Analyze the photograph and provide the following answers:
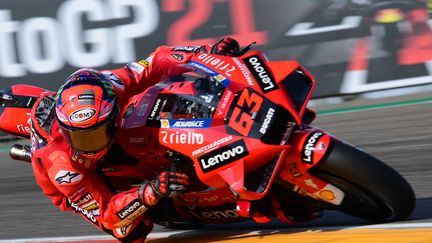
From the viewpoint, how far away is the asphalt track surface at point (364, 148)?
5359 mm

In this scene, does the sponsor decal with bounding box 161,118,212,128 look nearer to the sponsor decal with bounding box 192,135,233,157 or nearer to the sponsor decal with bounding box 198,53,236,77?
the sponsor decal with bounding box 192,135,233,157

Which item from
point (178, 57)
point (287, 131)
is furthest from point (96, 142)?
point (287, 131)

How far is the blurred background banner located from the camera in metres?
8.57

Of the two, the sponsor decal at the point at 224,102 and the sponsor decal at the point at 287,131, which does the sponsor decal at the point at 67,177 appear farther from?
the sponsor decal at the point at 287,131

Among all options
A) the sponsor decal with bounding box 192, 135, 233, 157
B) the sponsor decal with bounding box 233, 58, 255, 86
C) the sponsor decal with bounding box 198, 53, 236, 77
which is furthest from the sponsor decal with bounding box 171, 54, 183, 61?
the sponsor decal with bounding box 192, 135, 233, 157

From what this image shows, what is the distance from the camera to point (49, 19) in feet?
30.1

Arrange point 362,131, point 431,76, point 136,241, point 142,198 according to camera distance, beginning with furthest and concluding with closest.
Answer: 1. point 431,76
2. point 362,131
3. point 136,241
4. point 142,198

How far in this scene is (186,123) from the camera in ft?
15.0

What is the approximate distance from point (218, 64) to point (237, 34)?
4.33 metres

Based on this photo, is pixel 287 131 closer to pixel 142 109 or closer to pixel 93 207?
pixel 142 109

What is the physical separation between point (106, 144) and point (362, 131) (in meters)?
3.66

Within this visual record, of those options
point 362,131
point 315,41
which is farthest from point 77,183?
point 315,41

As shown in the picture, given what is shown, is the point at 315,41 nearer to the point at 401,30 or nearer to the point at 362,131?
the point at 401,30

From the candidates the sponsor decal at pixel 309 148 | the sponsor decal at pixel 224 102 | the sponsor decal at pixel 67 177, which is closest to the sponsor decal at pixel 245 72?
the sponsor decal at pixel 224 102
